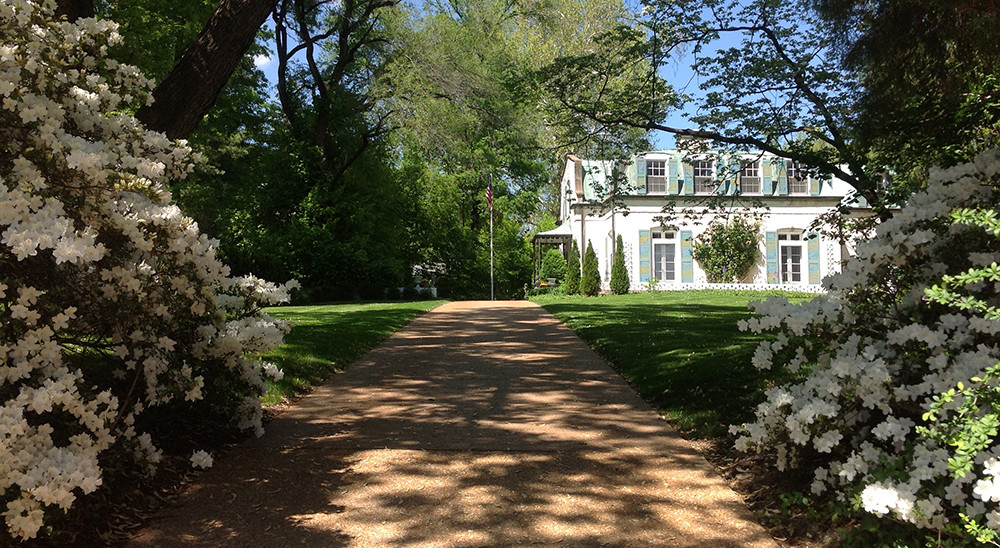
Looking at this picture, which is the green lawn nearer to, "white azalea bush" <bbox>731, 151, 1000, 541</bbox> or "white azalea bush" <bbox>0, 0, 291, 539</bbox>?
"white azalea bush" <bbox>731, 151, 1000, 541</bbox>

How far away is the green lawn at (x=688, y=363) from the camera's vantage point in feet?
18.9

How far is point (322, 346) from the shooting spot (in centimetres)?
878

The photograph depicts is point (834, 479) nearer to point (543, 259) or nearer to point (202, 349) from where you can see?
point (202, 349)

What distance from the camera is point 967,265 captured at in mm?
3447

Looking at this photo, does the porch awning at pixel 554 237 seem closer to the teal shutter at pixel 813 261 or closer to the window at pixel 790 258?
the window at pixel 790 258

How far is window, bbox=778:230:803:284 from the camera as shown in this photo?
91.2 ft

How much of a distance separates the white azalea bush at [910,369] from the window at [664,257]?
24254mm

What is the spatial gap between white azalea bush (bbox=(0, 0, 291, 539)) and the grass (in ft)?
7.45

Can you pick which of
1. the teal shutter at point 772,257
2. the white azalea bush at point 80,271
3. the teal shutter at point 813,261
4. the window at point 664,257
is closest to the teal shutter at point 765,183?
the teal shutter at point 772,257

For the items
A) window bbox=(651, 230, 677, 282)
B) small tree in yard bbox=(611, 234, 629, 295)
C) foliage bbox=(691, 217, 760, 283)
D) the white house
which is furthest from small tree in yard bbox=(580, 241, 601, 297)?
foliage bbox=(691, 217, 760, 283)

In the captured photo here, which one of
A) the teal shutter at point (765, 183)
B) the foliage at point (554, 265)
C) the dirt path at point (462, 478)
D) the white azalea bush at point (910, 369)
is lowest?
the dirt path at point (462, 478)

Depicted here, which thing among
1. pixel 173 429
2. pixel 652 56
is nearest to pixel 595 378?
pixel 652 56

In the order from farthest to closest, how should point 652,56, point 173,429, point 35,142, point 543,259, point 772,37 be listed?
point 543,259, point 652,56, point 772,37, point 173,429, point 35,142

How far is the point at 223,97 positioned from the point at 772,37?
730 inches
